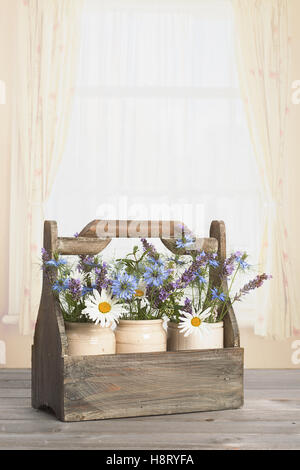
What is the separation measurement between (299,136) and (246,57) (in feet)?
1.84

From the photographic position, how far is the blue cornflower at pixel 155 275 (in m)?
1.88

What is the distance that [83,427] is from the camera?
1.69 metres

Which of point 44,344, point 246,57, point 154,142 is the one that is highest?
point 246,57

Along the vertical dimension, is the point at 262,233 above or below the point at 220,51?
below

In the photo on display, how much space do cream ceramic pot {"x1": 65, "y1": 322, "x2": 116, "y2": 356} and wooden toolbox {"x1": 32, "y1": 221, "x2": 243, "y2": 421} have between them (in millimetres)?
38

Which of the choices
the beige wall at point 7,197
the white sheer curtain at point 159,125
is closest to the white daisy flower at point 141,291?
the white sheer curtain at point 159,125

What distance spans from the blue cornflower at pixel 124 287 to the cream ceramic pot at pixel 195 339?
8.8 inches

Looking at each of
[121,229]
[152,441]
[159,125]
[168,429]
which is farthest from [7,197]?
[152,441]

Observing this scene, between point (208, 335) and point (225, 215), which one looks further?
point (225, 215)

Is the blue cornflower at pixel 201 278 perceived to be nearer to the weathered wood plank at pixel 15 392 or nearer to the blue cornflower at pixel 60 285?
the blue cornflower at pixel 60 285

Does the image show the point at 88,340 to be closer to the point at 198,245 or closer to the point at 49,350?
the point at 49,350
